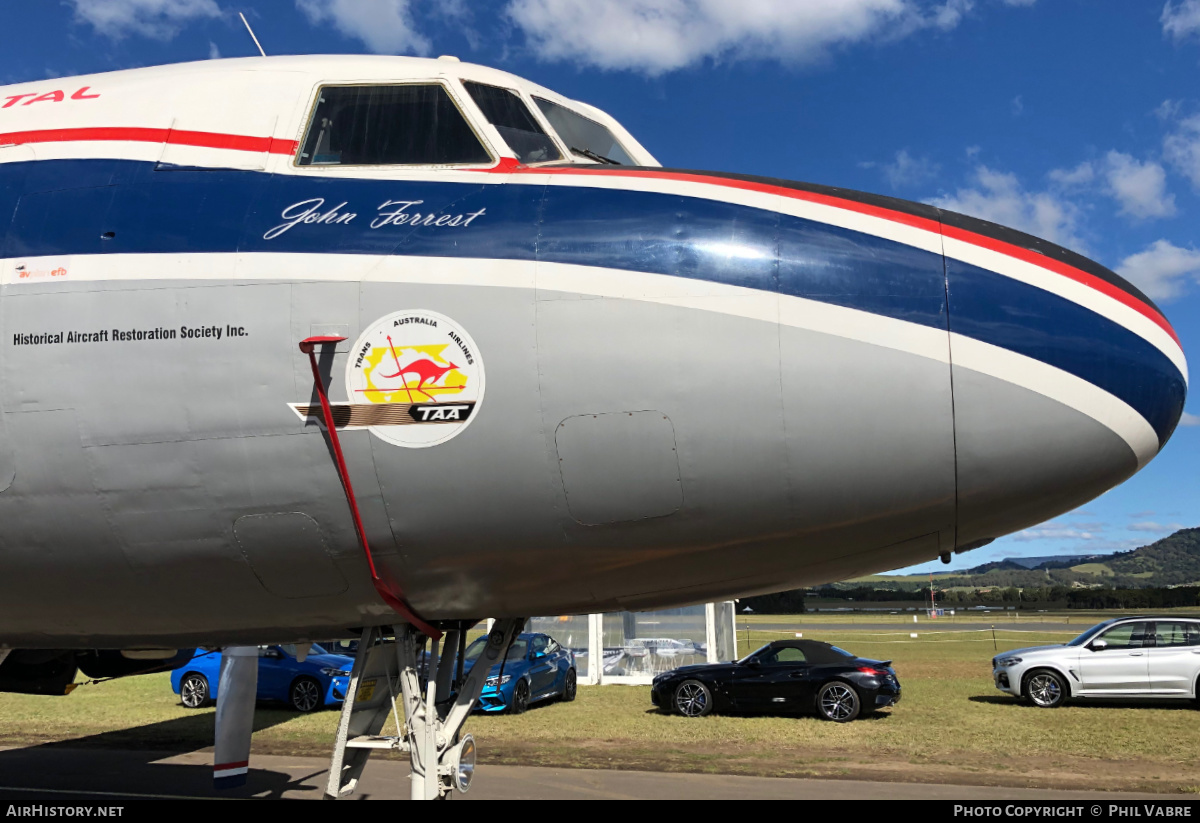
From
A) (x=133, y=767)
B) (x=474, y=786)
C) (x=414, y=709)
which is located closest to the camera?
(x=414, y=709)

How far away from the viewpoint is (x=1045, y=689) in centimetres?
1758

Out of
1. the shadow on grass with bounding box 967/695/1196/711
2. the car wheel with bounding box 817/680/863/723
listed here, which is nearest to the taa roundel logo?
the car wheel with bounding box 817/680/863/723

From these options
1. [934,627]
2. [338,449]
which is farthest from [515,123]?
[934,627]

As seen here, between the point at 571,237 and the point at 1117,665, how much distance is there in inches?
684

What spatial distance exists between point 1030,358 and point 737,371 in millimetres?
1104

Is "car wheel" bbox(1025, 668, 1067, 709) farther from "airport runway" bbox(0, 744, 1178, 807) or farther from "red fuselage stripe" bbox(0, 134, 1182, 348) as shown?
"red fuselage stripe" bbox(0, 134, 1182, 348)

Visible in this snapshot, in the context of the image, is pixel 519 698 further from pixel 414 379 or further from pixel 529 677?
pixel 414 379

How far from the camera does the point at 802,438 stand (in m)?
3.61

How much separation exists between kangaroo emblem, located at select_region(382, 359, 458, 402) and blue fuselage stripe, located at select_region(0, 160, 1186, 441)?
49cm

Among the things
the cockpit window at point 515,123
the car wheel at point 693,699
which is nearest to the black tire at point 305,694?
the car wheel at point 693,699

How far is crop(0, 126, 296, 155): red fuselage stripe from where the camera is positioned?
449cm

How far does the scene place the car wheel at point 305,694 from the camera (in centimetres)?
1716

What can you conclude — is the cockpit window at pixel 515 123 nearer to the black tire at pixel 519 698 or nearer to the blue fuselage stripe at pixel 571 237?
the blue fuselage stripe at pixel 571 237
